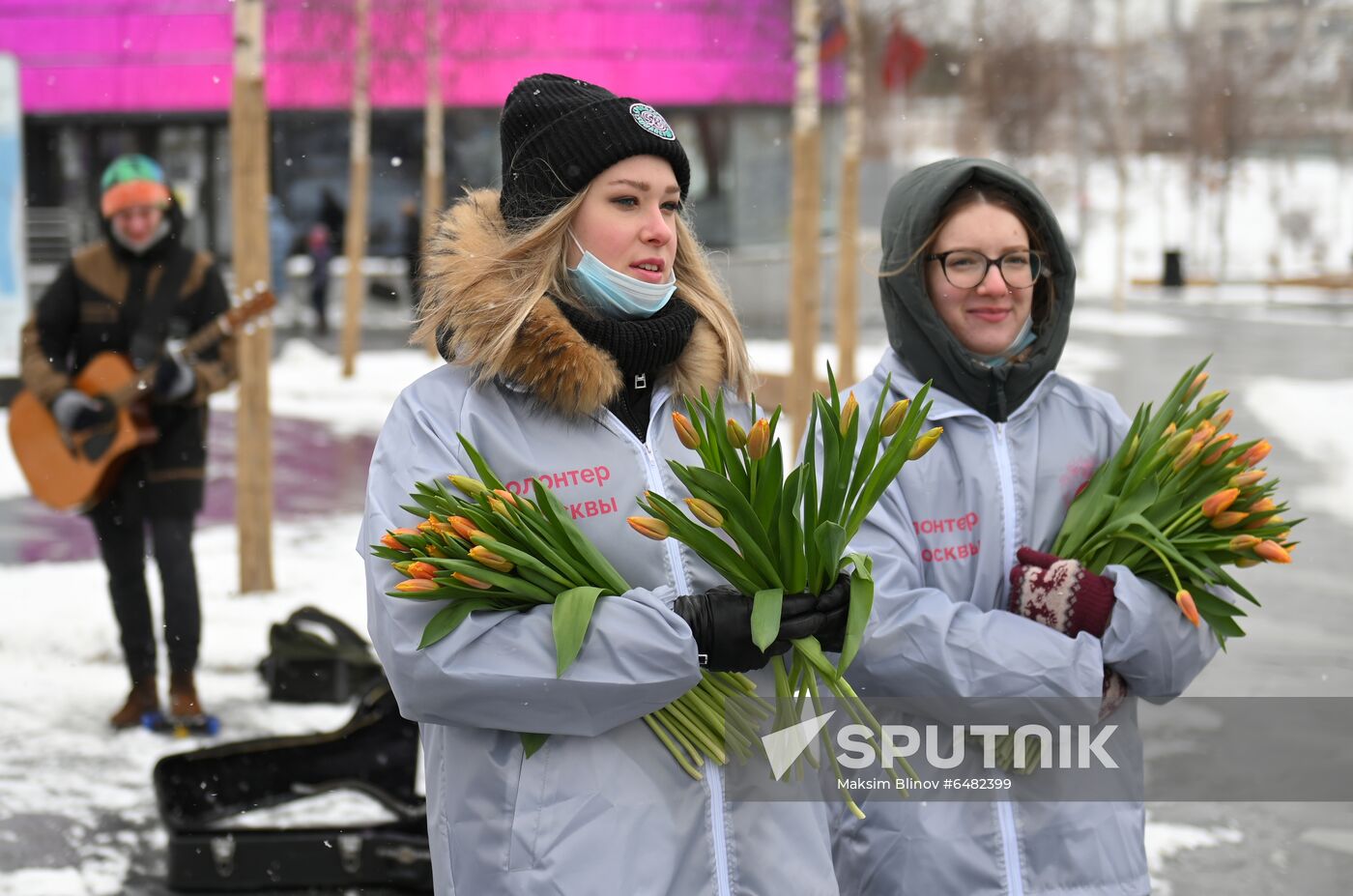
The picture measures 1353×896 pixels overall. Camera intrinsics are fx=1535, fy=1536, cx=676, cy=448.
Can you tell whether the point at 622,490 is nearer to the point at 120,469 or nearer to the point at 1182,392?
the point at 1182,392

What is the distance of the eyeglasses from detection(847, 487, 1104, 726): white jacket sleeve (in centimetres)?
58

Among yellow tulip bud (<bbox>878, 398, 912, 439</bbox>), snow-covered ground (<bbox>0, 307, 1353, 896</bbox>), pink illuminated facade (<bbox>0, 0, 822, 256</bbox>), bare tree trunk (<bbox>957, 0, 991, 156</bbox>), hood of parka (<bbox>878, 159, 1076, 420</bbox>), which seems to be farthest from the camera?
pink illuminated facade (<bbox>0, 0, 822, 256</bbox>)

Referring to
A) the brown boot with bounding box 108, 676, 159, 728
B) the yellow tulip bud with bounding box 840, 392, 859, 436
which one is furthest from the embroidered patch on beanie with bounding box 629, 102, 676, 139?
the brown boot with bounding box 108, 676, 159, 728

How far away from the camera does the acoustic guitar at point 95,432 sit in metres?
5.40

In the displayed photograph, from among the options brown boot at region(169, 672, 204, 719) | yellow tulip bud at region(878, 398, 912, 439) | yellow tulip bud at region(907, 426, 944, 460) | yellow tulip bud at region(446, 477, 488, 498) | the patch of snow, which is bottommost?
brown boot at region(169, 672, 204, 719)

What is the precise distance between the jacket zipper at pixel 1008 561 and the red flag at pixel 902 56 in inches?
297

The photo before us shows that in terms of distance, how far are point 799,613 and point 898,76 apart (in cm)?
887

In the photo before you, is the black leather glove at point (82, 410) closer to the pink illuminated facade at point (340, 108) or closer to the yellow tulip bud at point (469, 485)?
the yellow tulip bud at point (469, 485)

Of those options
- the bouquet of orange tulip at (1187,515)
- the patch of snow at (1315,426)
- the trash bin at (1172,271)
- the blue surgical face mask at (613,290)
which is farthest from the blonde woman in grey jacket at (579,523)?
the trash bin at (1172,271)

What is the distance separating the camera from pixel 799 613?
219 centimetres

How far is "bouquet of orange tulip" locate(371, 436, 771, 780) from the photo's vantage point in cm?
210

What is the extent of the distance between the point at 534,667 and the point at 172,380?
3708mm

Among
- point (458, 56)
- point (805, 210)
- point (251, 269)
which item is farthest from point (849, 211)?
point (458, 56)

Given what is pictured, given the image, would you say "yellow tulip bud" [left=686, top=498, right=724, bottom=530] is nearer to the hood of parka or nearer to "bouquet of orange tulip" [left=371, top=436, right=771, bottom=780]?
"bouquet of orange tulip" [left=371, top=436, right=771, bottom=780]
